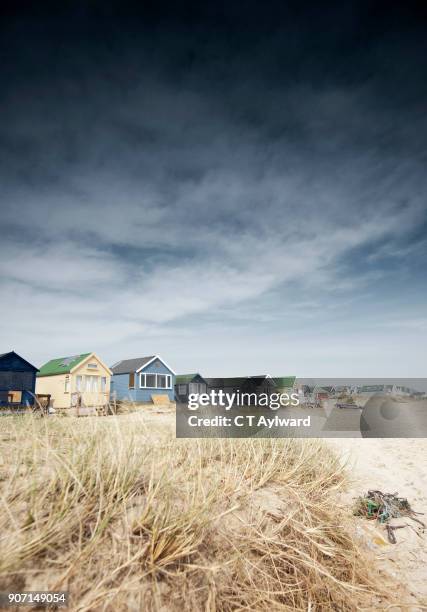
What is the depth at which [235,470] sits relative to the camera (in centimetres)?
486

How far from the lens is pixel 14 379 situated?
22781 mm

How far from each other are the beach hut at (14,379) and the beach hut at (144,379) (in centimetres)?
938

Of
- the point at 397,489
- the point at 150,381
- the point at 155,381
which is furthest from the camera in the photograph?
the point at 155,381

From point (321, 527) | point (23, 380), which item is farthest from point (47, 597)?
point (23, 380)

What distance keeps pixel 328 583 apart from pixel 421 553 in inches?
106

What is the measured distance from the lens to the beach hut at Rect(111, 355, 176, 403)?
31.7 metres

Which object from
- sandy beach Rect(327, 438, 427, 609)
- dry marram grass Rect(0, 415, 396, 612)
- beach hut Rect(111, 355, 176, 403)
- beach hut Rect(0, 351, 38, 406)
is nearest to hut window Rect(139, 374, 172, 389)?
beach hut Rect(111, 355, 176, 403)

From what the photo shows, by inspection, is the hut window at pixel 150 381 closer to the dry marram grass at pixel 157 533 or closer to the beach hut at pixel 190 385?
the beach hut at pixel 190 385

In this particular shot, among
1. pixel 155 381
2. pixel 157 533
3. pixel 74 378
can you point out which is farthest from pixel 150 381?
pixel 157 533

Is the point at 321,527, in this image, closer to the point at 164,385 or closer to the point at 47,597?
the point at 47,597

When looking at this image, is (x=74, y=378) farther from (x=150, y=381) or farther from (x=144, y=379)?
(x=150, y=381)

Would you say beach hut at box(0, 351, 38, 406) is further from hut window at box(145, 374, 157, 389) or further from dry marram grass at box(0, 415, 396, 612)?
dry marram grass at box(0, 415, 396, 612)

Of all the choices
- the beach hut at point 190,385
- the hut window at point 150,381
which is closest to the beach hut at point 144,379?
the hut window at point 150,381

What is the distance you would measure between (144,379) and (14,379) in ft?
38.3
